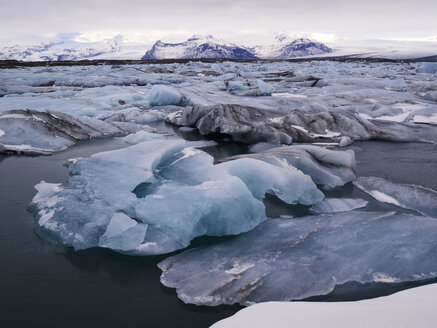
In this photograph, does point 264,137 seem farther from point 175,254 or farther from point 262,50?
point 262,50

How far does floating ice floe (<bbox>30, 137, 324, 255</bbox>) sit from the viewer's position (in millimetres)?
2564

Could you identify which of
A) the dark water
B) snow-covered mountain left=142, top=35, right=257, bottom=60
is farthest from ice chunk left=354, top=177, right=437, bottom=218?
snow-covered mountain left=142, top=35, right=257, bottom=60

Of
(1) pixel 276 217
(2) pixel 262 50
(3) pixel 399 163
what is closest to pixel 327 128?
(3) pixel 399 163

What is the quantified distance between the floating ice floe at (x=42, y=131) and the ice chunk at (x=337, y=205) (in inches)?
159

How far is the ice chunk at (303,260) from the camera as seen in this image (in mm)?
2084

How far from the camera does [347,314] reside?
1393 mm

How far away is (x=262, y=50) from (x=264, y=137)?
20463 cm

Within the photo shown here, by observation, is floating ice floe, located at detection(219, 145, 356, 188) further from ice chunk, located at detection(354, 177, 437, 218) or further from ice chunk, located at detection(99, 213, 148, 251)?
ice chunk, located at detection(99, 213, 148, 251)

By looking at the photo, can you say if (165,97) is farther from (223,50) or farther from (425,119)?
(223,50)

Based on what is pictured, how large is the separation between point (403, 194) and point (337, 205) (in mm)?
784

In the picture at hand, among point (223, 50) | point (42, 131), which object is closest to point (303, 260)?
point (42, 131)

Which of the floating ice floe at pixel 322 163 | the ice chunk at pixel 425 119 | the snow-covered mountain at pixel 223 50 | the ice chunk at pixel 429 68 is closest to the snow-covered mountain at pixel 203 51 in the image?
the snow-covered mountain at pixel 223 50

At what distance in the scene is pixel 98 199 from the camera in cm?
298

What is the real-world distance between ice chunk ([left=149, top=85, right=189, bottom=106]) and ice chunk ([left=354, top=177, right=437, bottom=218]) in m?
6.65
